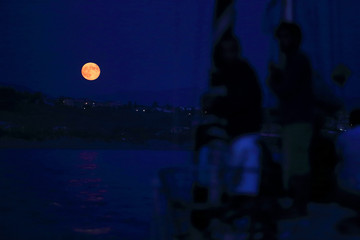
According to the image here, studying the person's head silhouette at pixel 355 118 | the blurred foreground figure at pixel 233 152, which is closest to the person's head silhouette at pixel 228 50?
the blurred foreground figure at pixel 233 152

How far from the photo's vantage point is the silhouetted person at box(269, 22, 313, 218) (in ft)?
11.9

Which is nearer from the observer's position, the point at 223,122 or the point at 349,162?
the point at 223,122

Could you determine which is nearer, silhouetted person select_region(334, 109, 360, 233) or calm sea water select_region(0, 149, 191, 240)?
silhouetted person select_region(334, 109, 360, 233)

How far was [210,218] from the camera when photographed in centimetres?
324

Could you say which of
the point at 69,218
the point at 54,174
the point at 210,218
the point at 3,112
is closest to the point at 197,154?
the point at 210,218

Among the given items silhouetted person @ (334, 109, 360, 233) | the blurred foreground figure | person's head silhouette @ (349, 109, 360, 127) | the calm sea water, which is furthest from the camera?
the calm sea water

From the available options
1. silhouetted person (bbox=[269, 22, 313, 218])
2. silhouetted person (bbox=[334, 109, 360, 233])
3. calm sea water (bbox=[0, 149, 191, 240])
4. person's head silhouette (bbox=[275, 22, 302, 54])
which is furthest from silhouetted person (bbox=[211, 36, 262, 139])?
silhouetted person (bbox=[334, 109, 360, 233])

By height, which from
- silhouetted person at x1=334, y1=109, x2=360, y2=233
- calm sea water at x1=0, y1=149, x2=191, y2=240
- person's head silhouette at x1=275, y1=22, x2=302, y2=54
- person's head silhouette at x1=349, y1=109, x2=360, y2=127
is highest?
person's head silhouette at x1=275, y1=22, x2=302, y2=54

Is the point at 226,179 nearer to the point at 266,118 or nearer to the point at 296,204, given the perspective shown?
the point at 296,204

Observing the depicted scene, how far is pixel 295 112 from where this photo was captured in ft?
12.2

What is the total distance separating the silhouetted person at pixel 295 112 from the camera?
11.9 ft

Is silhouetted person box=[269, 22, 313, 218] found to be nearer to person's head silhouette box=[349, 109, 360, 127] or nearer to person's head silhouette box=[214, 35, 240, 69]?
person's head silhouette box=[214, 35, 240, 69]

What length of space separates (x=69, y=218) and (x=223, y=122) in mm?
5446

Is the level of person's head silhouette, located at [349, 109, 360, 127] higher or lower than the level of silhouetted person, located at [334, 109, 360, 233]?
higher
